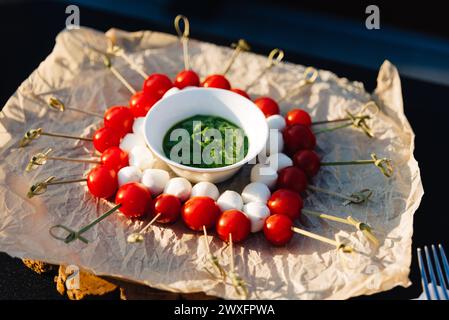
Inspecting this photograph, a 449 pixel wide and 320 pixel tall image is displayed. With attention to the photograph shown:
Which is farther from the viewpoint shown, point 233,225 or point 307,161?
point 307,161

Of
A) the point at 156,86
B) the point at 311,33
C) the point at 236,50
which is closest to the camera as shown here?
the point at 156,86

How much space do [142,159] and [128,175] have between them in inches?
3.7

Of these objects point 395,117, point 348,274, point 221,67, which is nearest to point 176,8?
point 221,67

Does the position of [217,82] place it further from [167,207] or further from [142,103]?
[167,207]

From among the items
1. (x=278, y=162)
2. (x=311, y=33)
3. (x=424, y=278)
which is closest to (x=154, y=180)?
(x=278, y=162)

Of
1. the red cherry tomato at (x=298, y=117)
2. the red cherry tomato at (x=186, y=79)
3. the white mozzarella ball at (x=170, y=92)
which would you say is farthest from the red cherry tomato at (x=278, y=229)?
the red cherry tomato at (x=186, y=79)

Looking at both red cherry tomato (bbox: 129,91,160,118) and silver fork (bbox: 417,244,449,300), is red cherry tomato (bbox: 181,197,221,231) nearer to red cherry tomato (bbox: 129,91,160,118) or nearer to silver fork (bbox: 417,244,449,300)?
red cherry tomato (bbox: 129,91,160,118)

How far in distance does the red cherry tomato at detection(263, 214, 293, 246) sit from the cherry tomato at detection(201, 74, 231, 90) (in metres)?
0.74

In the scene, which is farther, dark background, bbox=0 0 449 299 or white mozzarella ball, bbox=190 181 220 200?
dark background, bbox=0 0 449 299

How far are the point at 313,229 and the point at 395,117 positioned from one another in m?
0.74

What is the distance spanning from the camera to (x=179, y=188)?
2125mm

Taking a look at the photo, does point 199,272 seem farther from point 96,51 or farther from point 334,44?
point 334,44

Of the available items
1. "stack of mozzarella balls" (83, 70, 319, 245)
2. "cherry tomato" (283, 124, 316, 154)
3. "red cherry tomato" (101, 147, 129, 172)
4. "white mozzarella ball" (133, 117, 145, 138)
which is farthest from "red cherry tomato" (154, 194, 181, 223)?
"cherry tomato" (283, 124, 316, 154)

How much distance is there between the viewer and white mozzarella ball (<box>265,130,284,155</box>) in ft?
7.60
